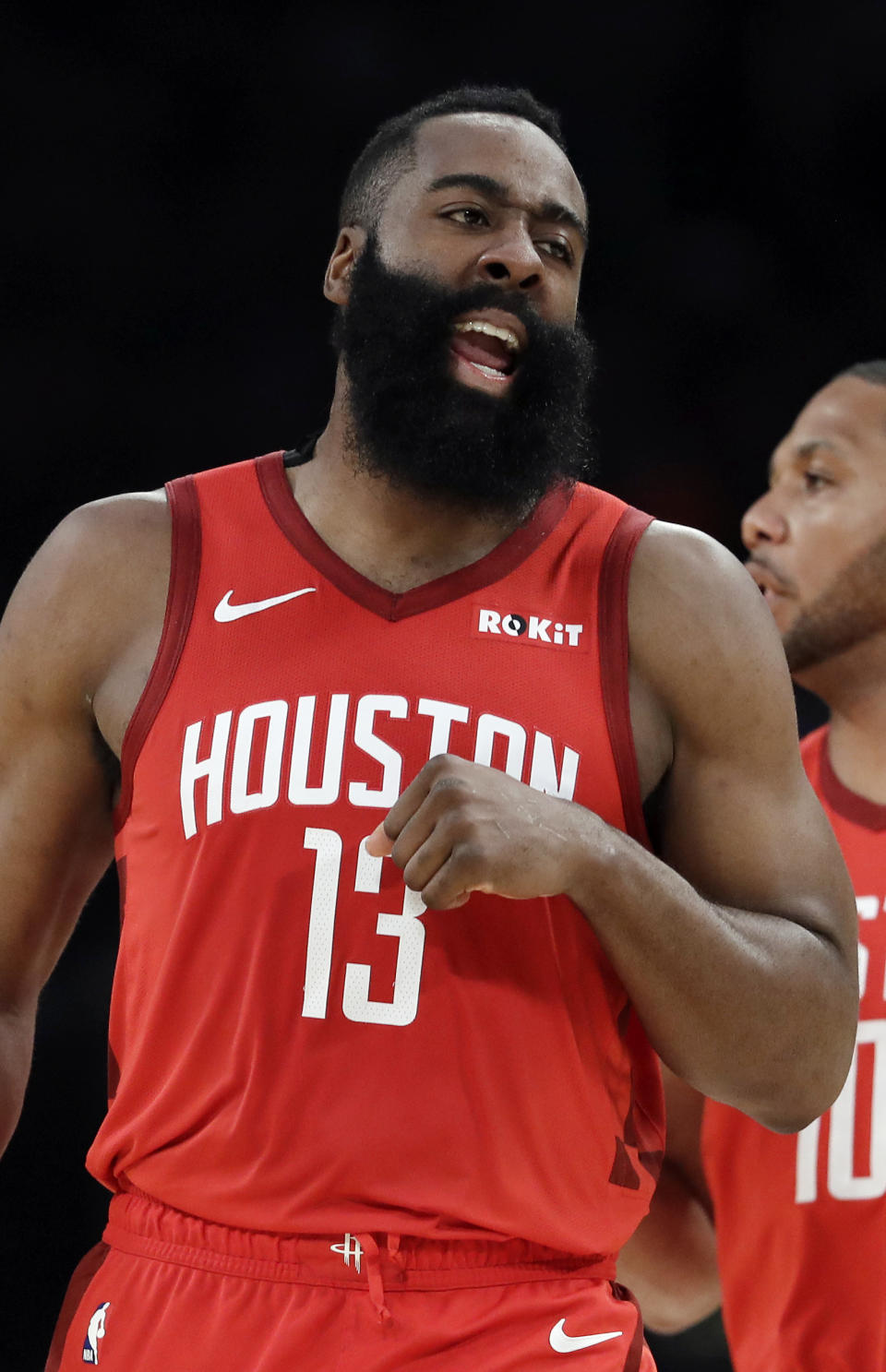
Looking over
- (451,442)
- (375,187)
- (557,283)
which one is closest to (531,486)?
(451,442)

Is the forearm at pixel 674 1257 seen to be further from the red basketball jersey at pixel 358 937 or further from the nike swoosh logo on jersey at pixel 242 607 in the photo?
the nike swoosh logo on jersey at pixel 242 607

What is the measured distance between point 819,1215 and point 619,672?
1296mm

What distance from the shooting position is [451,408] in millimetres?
2102

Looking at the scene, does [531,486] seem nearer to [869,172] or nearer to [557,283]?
[557,283]

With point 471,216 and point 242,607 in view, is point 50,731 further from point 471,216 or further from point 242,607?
point 471,216

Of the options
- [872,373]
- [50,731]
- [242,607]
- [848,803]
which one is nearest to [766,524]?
[872,373]

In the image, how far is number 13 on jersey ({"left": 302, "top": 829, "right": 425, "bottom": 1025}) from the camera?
181 centimetres

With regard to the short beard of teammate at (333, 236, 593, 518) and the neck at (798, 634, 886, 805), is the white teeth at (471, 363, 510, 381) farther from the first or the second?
the neck at (798, 634, 886, 805)

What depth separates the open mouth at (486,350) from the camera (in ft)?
6.88

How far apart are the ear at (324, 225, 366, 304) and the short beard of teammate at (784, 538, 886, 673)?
128 centimetres

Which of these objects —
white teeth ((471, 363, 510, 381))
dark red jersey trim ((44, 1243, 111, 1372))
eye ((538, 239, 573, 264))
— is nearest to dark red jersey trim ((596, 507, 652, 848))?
white teeth ((471, 363, 510, 381))

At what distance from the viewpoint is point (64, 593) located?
203cm

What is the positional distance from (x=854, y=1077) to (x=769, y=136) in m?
3.48

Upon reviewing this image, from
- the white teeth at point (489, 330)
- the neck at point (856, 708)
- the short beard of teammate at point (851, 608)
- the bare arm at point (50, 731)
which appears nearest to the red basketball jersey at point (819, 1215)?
the neck at point (856, 708)
